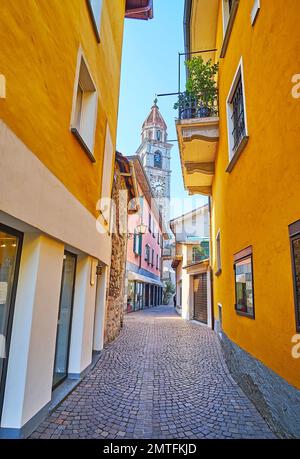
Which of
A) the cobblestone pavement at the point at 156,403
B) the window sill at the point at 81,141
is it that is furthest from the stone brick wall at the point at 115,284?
the window sill at the point at 81,141

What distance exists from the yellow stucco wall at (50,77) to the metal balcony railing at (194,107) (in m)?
2.65

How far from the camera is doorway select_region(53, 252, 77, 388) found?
418 centimetres

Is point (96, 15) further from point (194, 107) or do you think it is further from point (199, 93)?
point (199, 93)

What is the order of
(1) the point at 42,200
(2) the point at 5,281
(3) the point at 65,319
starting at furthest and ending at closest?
1. (3) the point at 65,319
2. (1) the point at 42,200
3. (2) the point at 5,281

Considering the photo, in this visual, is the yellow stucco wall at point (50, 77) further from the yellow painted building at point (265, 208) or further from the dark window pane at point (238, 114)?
the dark window pane at point (238, 114)

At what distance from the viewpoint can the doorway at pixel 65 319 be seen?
4.18 meters

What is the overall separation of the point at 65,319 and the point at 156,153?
1711 inches

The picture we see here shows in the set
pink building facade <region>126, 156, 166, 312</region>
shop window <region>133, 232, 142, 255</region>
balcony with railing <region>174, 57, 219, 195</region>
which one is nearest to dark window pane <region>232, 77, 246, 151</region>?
balcony with railing <region>174, 57, 219, 195</region>

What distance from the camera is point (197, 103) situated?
740 centimetres

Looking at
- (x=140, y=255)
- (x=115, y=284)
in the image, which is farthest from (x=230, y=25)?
(x=140, y=255)

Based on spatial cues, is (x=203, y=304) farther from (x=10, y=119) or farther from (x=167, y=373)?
(x=10, y=119)

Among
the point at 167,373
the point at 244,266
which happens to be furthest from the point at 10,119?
the point at 167,373

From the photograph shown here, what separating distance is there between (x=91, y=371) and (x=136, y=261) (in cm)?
1312

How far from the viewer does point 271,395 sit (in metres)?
3.00
